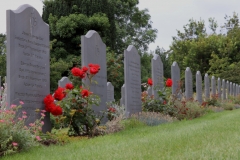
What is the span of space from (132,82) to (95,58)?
2233mm

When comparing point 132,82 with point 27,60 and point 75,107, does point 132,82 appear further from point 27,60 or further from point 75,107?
point 27,60

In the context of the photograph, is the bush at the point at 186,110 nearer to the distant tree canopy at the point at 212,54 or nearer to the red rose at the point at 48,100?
the red rose at the point at 48,100

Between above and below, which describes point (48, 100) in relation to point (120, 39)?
below

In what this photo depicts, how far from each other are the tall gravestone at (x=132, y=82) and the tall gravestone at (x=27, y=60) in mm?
3622

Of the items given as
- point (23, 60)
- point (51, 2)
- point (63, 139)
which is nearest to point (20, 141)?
point (63, 139)

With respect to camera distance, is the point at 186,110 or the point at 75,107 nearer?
the point at 75,107

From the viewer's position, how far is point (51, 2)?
105ft

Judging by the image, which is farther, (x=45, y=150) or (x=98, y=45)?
(x=98, y=45)

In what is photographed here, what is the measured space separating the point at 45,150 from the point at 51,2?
27222 millimetres

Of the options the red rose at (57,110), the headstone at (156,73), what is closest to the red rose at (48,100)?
the red rose at (57,110)

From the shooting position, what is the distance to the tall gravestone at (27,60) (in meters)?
7.25

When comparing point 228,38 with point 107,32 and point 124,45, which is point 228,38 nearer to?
point 124,45

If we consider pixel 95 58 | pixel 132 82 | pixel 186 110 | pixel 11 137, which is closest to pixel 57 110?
pixel 11 137

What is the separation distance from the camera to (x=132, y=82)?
11906 mm
